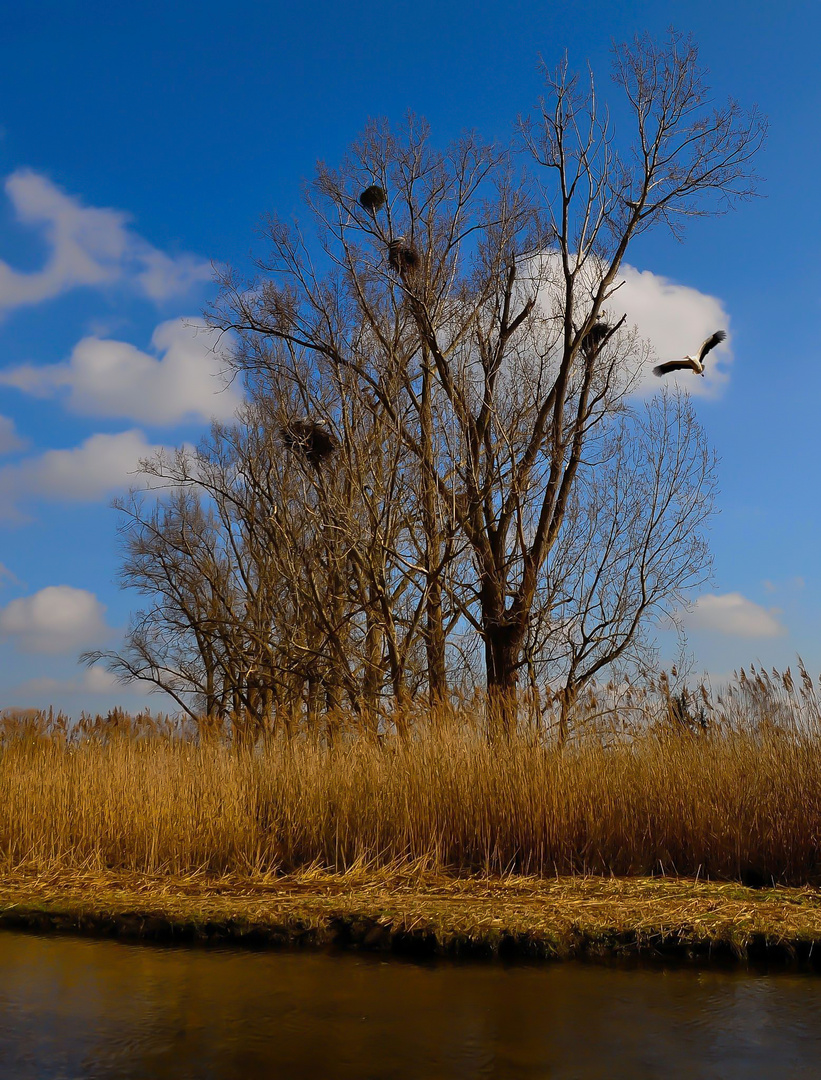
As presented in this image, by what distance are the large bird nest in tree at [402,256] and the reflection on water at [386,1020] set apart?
873 centimetres

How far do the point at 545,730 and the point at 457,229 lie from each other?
719cm

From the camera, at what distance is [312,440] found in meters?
11.5

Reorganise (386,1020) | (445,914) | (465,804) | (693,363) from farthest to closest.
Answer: (693,363), (465,804), (445,914), (386,1020)

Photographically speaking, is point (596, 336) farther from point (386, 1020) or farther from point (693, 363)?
point (386, 1020)

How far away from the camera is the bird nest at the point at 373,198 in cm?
1188

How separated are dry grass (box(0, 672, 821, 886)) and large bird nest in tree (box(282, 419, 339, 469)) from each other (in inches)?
180

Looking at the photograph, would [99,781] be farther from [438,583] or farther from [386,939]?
[438,583]

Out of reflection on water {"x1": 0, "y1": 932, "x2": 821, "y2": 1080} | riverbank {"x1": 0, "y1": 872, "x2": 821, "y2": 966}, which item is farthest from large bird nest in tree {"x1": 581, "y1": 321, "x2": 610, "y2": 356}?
reflection on water {"x1": 0, "y1": 932, "x2": 821, "y2": 1080}

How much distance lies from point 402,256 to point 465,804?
24.0ft

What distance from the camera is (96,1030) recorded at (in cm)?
385

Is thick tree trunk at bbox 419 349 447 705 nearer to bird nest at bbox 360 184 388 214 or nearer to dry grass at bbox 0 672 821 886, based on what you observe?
bird nest at bbox 360 184 388 214

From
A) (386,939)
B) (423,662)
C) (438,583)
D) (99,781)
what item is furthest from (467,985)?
(423,662)

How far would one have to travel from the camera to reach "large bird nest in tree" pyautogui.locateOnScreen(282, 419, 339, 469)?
11.4m

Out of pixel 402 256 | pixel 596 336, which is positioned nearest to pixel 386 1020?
pixel 402 256
